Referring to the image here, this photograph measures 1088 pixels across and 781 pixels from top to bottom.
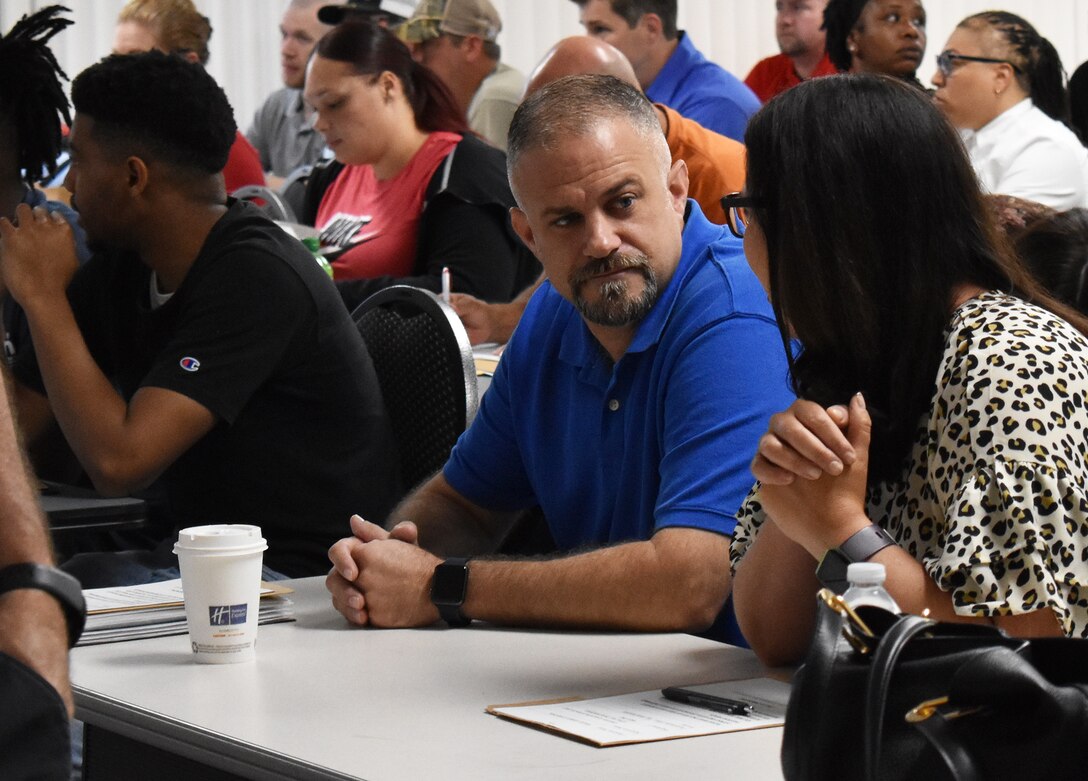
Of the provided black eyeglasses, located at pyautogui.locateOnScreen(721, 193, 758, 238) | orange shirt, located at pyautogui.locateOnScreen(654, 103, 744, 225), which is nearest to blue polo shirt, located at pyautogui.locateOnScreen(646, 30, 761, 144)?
orange shirt, located at pyautogui.locateOnScreen(654, 103, 744, 225)

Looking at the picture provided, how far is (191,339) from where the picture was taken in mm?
2404

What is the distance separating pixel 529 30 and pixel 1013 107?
123 inches

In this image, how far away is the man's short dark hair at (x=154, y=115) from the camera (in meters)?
2.67

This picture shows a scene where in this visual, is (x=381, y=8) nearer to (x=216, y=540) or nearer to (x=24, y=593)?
(x=216, y=540)

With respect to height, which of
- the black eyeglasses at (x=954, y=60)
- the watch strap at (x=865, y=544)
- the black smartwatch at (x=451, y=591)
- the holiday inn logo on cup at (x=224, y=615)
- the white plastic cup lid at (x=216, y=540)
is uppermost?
the black eyeglasses at (x=954, y=60)

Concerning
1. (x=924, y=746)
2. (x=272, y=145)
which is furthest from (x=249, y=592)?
(x=272, y=145)

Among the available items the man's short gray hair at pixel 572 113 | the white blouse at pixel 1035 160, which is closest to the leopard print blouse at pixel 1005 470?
the man's short gray hair at pixel 572 113

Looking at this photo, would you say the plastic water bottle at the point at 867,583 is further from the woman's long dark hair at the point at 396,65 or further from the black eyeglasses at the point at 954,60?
the black eyeglasses at the point at 954,60

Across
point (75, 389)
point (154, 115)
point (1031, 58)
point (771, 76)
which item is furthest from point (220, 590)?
point (771, 76)

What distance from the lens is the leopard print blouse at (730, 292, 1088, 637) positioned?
1.31 metres

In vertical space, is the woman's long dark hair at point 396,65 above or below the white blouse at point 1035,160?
above

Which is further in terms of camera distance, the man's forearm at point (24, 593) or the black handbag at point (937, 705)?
the man's forearm at point (24, 593)

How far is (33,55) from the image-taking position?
3.14 meters

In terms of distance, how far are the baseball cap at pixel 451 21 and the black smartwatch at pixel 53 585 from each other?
5075 mm
